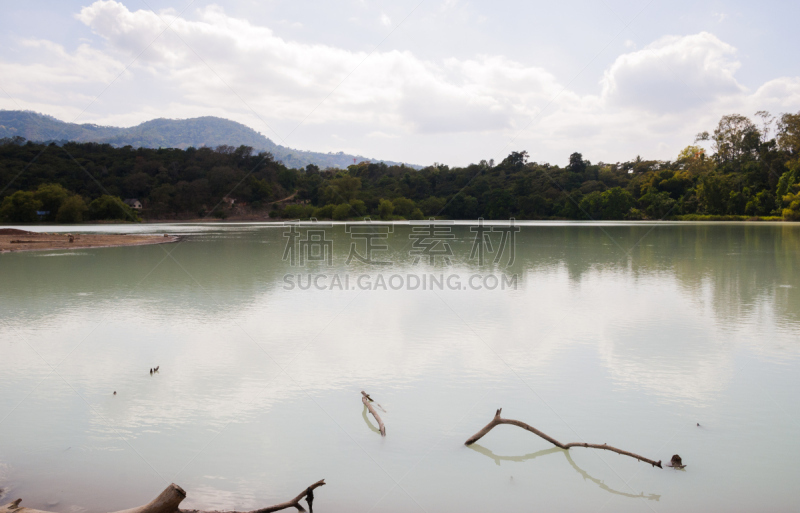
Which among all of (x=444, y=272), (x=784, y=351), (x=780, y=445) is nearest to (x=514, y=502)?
(x=780, y=445)

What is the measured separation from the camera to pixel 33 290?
10.3 metres

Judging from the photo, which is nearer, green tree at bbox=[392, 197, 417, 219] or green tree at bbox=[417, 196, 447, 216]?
green tree at bbox=[392, 197, 417, 219]

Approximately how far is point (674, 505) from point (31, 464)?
156 inches

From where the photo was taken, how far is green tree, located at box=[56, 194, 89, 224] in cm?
6028

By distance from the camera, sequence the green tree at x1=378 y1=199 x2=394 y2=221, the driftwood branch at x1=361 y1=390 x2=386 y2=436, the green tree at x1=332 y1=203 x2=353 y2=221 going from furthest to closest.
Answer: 1. the green tree at x1=378 y1=199 x2=394 y2=221
2. the green tree at x1=332 y1=203 x2=353 y2=221
3. the driftwood branch at x1=361 y1=390 x2=386 y2=436

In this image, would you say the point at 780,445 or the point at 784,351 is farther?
the point at 784,351

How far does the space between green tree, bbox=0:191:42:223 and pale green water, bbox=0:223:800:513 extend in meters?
60.5

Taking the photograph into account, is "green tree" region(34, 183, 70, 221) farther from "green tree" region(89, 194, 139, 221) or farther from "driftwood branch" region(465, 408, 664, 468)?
"driftwood branch" region(465, 408, 664, 468)

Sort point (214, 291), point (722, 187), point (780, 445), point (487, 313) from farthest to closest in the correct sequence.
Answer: point (722, 187) < point (214, 291) < point (487, 313) < point (780, 445)

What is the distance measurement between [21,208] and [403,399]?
6905 cm

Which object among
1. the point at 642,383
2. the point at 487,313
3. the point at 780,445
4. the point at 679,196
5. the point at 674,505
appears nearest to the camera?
the point at 674,505

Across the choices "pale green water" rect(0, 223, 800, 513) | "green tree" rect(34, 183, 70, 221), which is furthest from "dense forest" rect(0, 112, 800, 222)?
"pale green water" rect(0, 223, 800, 513)

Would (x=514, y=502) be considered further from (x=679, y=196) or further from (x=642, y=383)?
(x=679, y=196)

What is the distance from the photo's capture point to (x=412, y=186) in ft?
319
